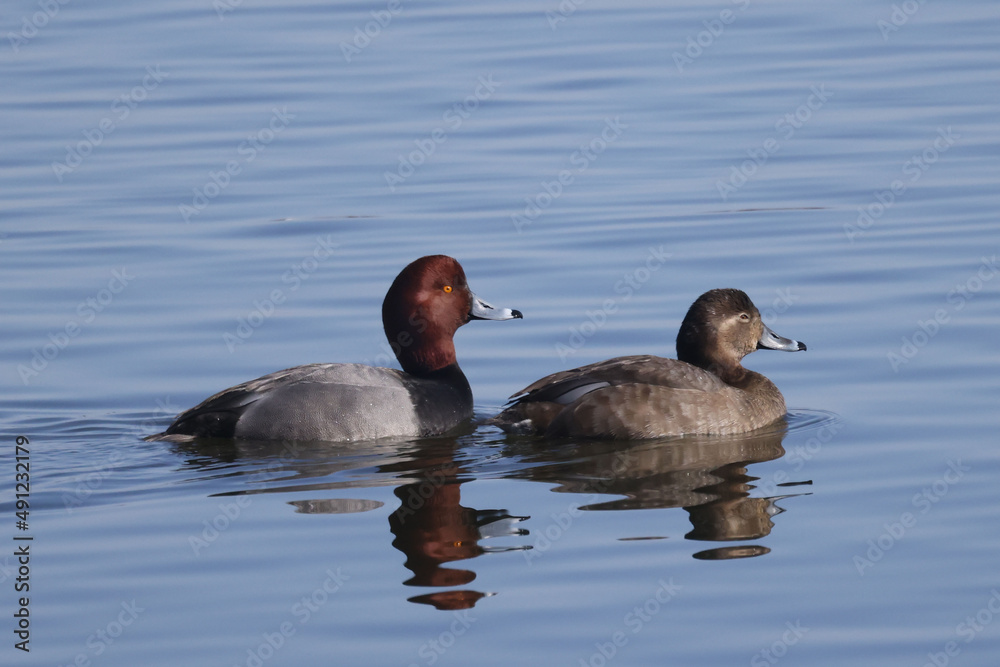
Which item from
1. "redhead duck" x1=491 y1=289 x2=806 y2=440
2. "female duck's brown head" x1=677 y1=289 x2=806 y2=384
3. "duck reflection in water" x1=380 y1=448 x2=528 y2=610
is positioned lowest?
"duck reflection in water" x1=380 y1=448 x2=528 y2=610

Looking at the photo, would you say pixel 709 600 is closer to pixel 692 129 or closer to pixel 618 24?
pixel 692 129

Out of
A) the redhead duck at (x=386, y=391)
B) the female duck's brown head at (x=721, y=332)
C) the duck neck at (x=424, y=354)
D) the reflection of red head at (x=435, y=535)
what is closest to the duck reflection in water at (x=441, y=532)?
the reflection of red head at (x=435, y=535)

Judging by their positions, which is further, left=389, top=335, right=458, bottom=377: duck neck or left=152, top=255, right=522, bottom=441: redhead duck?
left=389, top=335, right=458, bottom=377: duck neck

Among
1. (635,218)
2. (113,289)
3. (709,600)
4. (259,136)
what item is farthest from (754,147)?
(709,600)

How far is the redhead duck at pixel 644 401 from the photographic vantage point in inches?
337

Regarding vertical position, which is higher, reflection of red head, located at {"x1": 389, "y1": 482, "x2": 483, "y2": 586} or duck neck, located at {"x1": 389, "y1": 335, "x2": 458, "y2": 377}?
duck neck, located at {"x1": 389, "y1": 335, "x2": 458, "y2": 377}

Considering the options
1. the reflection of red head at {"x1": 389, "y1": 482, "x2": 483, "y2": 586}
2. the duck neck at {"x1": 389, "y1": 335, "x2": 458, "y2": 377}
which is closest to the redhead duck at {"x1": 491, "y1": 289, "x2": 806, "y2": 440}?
the duck neck at {"x1": 389, "y1": 335, "x2": 458, "y2": 377}

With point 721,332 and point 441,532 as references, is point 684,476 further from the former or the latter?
point 721,332

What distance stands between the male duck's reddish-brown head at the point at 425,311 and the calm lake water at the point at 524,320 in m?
0.59

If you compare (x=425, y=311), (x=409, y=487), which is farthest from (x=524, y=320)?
(x=409, y=487)

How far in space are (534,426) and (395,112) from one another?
858 centimetres

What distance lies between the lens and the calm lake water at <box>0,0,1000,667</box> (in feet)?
19.7

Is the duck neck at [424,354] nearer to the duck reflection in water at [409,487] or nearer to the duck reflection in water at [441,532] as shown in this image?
the duck reflection in water at [409,487]

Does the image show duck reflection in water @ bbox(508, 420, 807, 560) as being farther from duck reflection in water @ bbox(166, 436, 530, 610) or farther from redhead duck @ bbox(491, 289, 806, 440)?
duck reflection in water @ bbox(166, 436, 530, 610)
